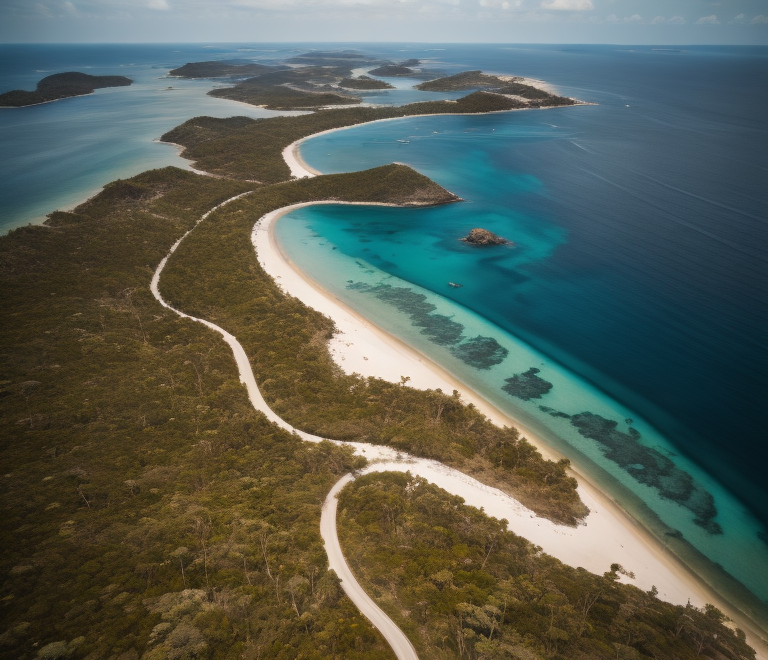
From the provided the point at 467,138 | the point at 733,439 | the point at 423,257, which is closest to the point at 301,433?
the point at 733,439

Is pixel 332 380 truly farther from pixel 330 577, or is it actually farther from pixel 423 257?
pixel 423 257

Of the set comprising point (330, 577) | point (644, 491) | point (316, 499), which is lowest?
point (644, 491)

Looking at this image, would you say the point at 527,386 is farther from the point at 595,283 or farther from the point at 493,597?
the point at 595,283

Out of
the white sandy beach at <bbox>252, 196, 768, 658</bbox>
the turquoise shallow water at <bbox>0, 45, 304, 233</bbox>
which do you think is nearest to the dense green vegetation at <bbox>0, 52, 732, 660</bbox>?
the white sandy beach at <bbox>252, 196, 768, 658</bbox>

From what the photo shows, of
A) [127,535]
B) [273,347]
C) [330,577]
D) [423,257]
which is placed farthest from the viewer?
[423,257]

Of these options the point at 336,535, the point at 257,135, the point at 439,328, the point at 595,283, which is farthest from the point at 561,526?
the point at 257,135

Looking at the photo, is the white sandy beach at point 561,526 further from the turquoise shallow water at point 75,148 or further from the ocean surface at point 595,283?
the turquoise shallow water at point 75,148

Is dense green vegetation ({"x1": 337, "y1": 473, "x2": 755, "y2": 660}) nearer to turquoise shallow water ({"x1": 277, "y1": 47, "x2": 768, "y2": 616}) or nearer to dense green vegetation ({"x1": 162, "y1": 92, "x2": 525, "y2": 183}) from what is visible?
turquoise shallow water ({"x1": 277, "y1": 47, "x2": 768, "y2": 616})

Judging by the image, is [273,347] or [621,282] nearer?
[273,347]
